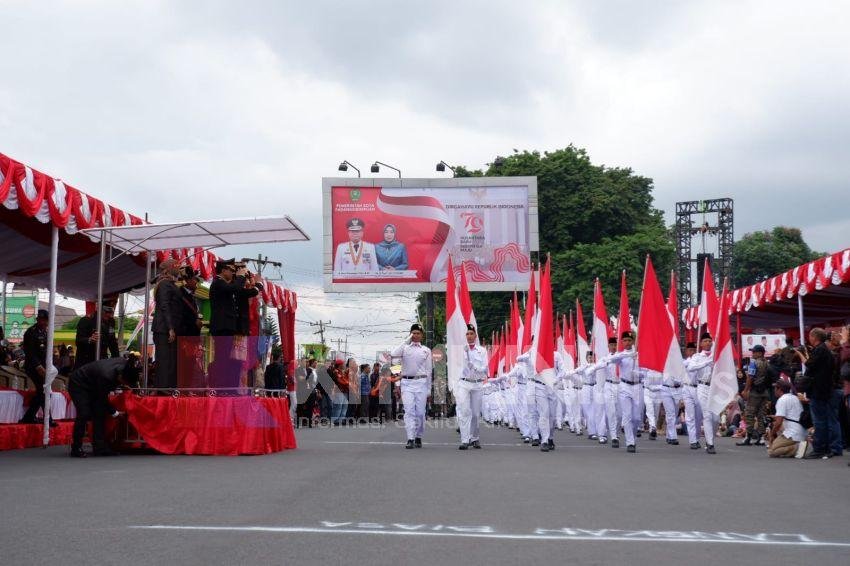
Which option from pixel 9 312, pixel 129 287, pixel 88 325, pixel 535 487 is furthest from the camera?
pixel 9 312

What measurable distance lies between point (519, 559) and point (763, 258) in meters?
84.5

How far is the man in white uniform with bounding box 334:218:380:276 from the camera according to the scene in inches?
1353

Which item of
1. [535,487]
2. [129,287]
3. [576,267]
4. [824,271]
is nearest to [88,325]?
[129,287]

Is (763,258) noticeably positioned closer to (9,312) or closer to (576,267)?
(576,267)

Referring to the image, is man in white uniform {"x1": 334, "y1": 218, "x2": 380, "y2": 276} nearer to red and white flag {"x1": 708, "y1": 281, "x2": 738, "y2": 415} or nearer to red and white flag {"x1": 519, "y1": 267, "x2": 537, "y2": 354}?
red and white flag {"x1": 519, "y1": 267, "x2": 537, "y2": 354}

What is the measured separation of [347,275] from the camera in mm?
34500

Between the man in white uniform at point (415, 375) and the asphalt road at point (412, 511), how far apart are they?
3637 millimetres

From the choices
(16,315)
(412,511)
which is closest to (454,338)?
(412,511)

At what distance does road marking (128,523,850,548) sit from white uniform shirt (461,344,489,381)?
10288 mm

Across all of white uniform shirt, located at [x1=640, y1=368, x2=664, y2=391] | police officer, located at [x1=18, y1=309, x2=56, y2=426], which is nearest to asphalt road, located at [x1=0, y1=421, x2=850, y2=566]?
police officer, located at [x1=18, y1=309, x2=56, y2=426]

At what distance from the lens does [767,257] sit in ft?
280

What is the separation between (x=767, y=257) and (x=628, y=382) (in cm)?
7294

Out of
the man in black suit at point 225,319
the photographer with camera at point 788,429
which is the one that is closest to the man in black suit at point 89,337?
the man in black suit at point 225,319

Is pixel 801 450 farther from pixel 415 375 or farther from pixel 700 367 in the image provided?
pixel 415 375
